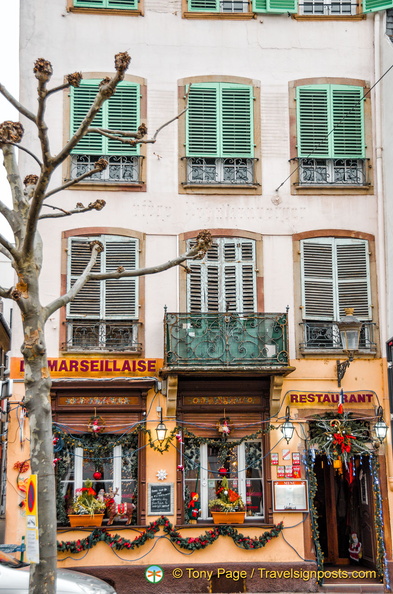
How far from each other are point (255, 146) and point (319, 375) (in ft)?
16.1

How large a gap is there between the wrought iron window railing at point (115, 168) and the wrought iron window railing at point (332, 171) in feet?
11.3

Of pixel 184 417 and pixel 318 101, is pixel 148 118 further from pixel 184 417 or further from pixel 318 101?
pixel 184 417

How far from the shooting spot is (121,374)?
16781mm

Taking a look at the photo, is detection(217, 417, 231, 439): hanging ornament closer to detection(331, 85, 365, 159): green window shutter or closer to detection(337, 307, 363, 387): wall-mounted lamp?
detection(337, 307, 363, 387): wall-mounted lamp

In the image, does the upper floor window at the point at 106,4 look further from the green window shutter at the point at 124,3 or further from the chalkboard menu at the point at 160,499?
the chalkboard menu at the point at 160,499

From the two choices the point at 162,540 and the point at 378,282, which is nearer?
the point at 162,540

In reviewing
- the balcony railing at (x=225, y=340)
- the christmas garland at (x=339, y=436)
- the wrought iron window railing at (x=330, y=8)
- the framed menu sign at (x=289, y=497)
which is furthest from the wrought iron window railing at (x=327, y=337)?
the wrought iron window railing at (x=330, y=8)

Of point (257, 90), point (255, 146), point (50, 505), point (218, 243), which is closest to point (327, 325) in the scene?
point (218, 243)

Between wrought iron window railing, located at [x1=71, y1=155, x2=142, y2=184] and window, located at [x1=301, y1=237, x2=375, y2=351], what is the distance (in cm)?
376

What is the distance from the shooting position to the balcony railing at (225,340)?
16328mm

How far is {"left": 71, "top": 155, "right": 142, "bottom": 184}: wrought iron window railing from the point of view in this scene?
57.5 ft

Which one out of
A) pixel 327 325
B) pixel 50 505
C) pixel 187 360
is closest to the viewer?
pixel 50 505

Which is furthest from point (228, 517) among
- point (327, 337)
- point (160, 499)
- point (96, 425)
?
point (327, 337)

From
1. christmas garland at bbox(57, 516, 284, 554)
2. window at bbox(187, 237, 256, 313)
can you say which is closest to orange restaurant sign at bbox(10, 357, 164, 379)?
window at bbox(187, 237, 256, 313)
